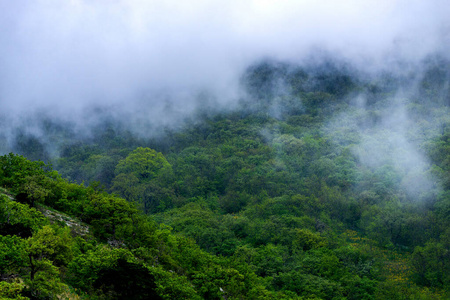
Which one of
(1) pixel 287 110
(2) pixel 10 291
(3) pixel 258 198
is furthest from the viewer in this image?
(1) pixel 287 110

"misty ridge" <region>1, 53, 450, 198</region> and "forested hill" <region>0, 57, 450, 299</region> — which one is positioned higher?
"misty ridge" <region>1, 53, 450, 198</region>

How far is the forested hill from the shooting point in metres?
25.8

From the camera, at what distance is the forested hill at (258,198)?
25.8m

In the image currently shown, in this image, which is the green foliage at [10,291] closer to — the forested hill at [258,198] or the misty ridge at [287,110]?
the forested hill at [258,198]

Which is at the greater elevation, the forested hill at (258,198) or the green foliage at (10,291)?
the forested hill at (258,198)

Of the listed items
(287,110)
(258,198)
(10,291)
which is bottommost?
(10,291)

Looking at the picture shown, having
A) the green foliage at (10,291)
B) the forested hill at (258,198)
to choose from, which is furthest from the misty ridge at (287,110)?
the green foliage at (10,291)

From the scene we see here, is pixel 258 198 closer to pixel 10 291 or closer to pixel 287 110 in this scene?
pixel 10 291

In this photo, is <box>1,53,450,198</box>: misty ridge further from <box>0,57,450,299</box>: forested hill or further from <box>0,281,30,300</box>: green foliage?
<box>0,281,30,300</box>: green foliage

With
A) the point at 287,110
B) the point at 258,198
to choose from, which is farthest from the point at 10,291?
the point at 287,110

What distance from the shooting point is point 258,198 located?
63281mm

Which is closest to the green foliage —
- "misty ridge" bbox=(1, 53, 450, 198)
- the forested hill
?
the forested hill

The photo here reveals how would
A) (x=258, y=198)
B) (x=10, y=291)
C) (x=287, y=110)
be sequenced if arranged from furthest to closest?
(x=287, y=110) → (x=258, y=198) → (x=10, y=291)

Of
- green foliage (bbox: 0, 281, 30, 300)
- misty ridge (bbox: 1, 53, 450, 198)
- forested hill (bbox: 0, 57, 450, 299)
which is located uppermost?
misty ridge (bbox: 1, 53, 450, 198)
